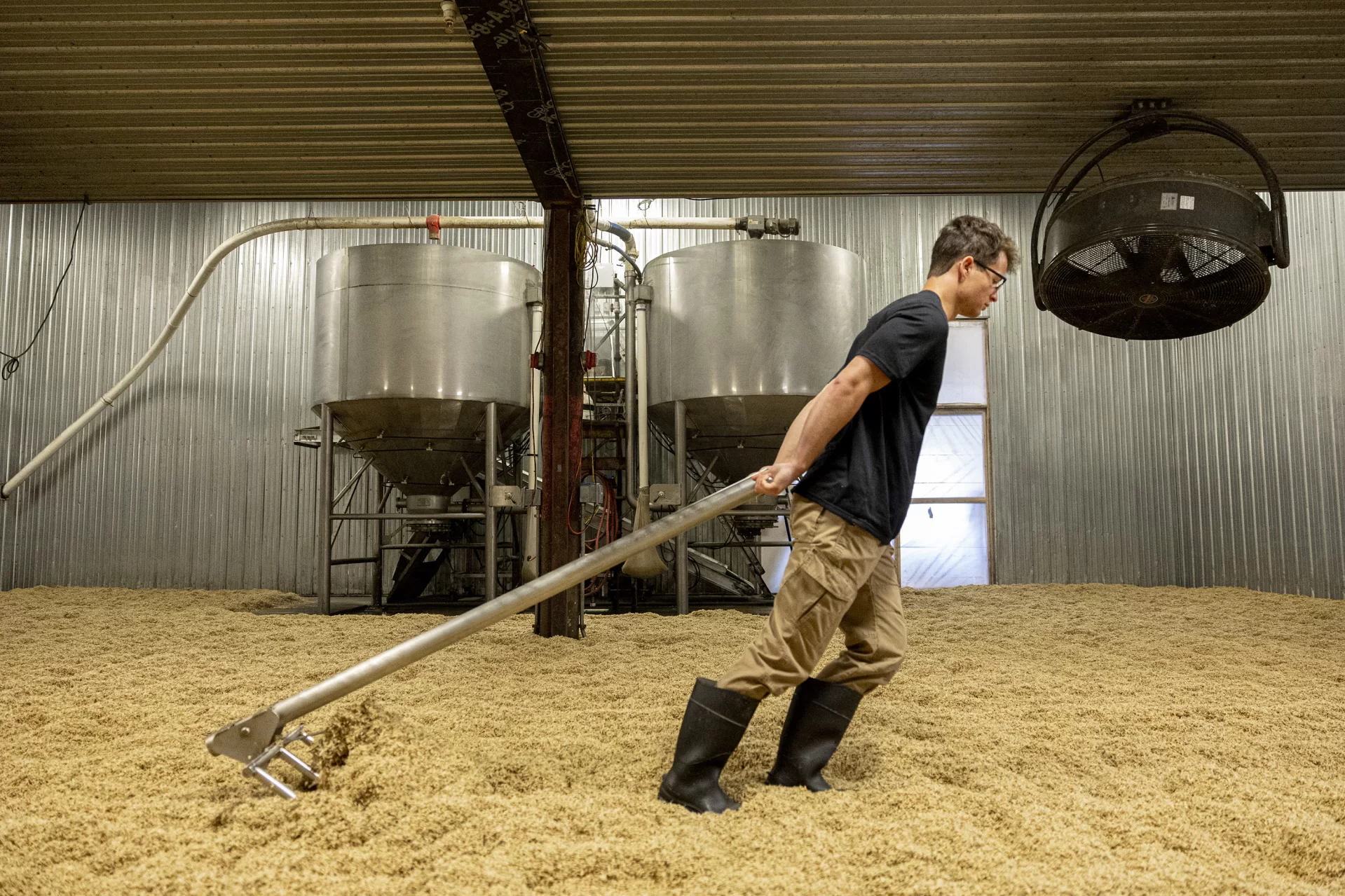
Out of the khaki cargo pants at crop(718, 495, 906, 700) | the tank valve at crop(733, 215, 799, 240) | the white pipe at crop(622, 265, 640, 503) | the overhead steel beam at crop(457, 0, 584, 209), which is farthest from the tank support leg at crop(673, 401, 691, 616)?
the khaki cargo pants at crop(718, 495, 906, 700)

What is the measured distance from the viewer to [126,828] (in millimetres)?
1820

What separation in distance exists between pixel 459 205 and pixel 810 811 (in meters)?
8.42

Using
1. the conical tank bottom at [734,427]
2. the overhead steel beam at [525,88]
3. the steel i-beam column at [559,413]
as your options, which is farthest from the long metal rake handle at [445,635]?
the conical tank bottom at [734,427]

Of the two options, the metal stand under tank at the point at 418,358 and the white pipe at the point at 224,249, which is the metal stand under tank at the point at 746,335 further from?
the white pipe at the point at 224,249

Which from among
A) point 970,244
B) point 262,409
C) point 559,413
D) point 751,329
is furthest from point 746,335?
point 262,409

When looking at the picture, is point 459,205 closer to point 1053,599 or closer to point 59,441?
point 59,441

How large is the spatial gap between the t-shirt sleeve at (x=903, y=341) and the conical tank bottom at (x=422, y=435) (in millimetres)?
5326

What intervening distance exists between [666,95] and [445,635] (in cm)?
291

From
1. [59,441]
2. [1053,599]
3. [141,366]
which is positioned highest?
[141,366]

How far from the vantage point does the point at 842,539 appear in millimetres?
2027

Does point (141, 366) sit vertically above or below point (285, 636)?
above

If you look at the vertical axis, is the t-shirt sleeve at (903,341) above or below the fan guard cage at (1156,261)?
below

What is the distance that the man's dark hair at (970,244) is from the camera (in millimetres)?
2238

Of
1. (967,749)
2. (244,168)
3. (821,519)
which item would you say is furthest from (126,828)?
(244,168)
